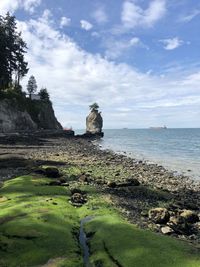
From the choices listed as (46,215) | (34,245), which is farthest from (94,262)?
(46,215)

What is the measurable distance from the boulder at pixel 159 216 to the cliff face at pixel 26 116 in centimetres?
7130

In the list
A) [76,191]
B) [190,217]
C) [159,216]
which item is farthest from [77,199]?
[190,217]

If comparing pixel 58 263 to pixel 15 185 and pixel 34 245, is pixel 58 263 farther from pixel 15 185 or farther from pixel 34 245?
pixel 15 185

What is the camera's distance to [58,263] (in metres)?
12.1

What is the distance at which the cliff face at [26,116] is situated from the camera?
88.5 meters

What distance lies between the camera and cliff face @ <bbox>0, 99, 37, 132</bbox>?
8718 centimetres

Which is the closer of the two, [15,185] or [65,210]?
[65,210]

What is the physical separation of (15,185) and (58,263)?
1349cm

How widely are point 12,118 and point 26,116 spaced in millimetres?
8463

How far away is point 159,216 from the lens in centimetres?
1781

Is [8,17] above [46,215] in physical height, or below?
above

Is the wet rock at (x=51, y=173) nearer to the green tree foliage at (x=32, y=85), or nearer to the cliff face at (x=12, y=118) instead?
the cliff face at (x=12, y=118)

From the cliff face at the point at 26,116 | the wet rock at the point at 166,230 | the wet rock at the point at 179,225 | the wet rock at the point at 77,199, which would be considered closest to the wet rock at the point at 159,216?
the wet rock at the point at 179,225

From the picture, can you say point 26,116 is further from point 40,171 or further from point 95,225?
point 95,225
